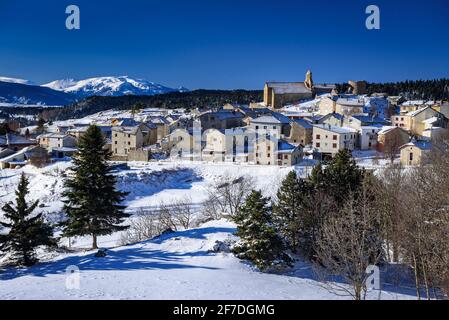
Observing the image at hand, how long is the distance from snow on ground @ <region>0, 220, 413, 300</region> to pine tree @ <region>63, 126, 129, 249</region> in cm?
184

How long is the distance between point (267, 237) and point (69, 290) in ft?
28.3

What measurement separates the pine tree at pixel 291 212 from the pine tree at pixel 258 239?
138 inches

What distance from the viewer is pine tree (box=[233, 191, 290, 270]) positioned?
719 inches

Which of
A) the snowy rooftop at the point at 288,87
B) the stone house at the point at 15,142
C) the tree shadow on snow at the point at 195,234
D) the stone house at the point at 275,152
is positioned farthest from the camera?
the snowy rooftop at the point at 288,87

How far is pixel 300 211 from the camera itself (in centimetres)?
2289

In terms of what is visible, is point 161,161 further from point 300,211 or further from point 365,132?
point 300,211

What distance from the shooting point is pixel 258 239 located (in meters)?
18.4

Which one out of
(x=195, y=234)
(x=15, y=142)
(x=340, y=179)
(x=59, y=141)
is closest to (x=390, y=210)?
(x=340, y=179)

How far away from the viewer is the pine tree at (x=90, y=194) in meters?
22.5

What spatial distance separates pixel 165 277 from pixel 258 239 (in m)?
4.69

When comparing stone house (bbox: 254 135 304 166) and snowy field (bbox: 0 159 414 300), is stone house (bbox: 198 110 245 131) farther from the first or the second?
snowy field (bbox: 0 159 414 300)

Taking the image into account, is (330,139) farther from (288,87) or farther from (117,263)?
(288,87)

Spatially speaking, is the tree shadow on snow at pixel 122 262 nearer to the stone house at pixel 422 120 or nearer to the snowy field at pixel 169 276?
the snowy field at pixel 169 276

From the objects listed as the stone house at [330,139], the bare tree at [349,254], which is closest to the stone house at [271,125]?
the stone house at [330,139]
